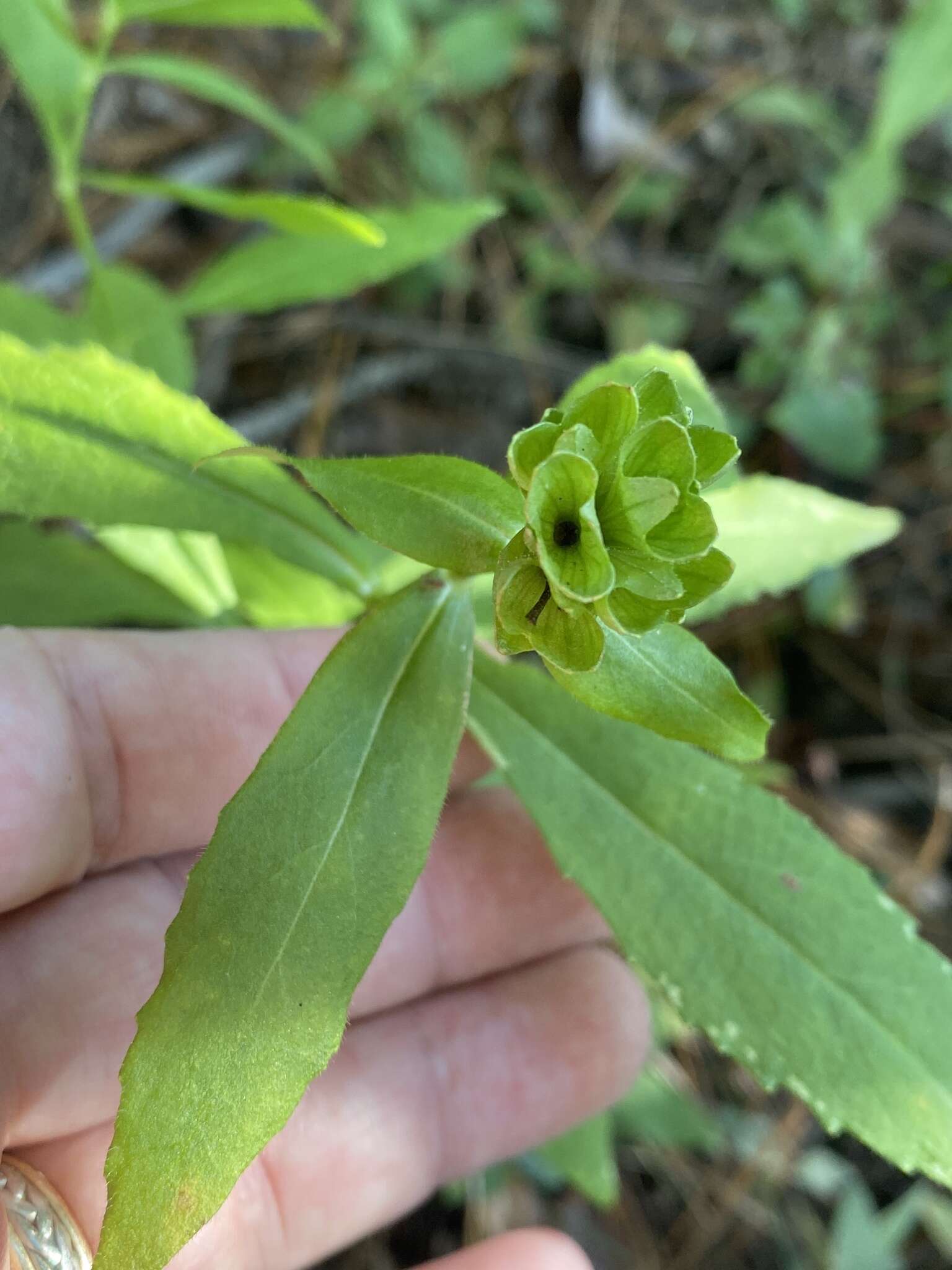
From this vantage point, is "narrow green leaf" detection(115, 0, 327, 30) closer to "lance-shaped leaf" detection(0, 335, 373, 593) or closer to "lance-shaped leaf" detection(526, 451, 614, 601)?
"lance-shaped leaf" detection(0, 335, 373, 593)

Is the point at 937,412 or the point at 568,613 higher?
the point at 568,613

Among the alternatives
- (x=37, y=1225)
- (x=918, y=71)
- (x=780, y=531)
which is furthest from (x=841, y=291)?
(x=37, y=1225)

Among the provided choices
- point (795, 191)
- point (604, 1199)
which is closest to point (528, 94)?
point (795, 191)

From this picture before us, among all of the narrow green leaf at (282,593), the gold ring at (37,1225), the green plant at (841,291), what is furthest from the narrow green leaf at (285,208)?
the green plant at (841,291)

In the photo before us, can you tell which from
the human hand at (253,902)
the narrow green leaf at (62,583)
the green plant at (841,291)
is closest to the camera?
the human hand at (253,902)

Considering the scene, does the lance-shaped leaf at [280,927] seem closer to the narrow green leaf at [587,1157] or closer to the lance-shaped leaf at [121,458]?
the lance-shaped leaf at [121,458]

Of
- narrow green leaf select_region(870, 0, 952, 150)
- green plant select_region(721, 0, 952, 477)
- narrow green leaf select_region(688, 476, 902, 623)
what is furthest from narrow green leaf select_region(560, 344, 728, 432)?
narrow green leaf select_region(870, 0, 952, 150)

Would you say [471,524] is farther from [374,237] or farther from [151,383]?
[151,383]

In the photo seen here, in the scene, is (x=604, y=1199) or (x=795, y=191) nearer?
(x=604, y=1199)
